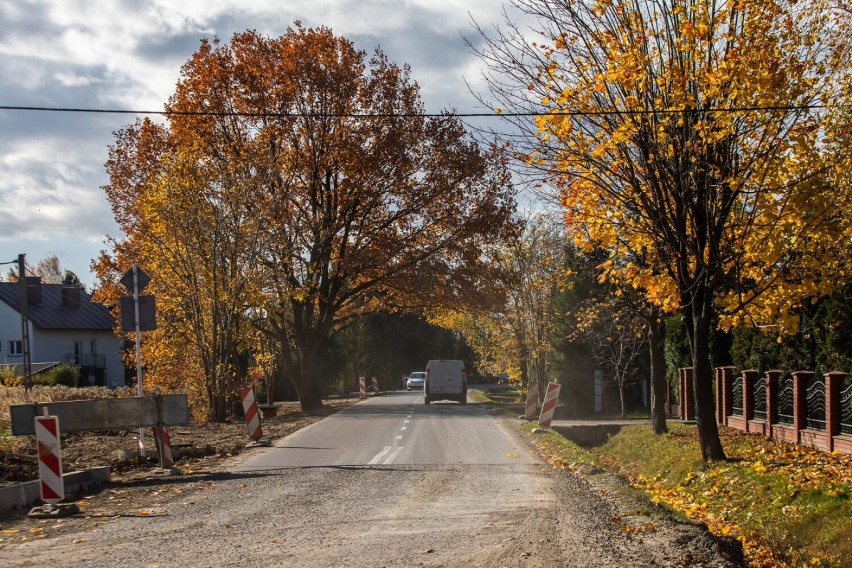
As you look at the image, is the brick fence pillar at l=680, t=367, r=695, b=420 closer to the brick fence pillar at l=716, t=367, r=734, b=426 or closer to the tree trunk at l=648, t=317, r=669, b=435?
the brick fence pillar at l=716, t=367, r=734, b=426

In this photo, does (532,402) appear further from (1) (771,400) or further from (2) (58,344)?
(2) (58,344)

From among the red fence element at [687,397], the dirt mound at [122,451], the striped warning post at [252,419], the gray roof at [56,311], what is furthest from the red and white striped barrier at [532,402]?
the gray roof at [56,311]

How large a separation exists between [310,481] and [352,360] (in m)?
56.1

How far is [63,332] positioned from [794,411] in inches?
2353

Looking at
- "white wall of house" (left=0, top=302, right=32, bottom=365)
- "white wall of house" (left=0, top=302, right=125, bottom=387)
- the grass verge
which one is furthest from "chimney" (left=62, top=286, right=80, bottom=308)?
the grass verge

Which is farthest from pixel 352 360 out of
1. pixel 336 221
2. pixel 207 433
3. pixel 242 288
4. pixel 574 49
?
pixel 574 49

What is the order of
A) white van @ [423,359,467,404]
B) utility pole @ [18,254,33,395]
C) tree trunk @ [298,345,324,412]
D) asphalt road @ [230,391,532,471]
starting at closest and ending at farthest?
asphalt road @ [230,391,532,471] → utility pole @ [18,254,33,395] → tree trunk @ [298,345,324,412] → white van @ [423,359,467,404]

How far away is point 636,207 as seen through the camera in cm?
1382

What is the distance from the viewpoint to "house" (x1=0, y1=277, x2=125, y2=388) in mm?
63156

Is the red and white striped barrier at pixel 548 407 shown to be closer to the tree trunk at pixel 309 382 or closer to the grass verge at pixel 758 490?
the grass verge at pixel 758 490

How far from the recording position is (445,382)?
42.1 meters

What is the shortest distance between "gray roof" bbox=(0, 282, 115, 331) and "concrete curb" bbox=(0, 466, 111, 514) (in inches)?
2097

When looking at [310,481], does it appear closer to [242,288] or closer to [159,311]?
[242,288]

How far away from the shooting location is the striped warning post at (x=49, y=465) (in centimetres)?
1093
